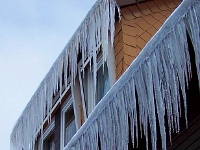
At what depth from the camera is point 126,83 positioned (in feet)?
20.1

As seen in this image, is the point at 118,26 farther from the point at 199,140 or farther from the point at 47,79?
the point at 199,140

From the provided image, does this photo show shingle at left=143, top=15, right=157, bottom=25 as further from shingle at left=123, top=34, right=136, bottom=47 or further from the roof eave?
shingle at left=123, top=34, right=136, bottom=47

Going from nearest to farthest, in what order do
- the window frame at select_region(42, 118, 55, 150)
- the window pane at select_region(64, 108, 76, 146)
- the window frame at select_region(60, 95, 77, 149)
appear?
the window pane at select_region(64, 108, 76, 146)
the window frame at select_region(60, 95, 77, 149)
the window frame at select_region(42, 118, 55, 150)

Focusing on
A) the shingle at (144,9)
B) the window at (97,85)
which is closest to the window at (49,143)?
the window at (97,85)

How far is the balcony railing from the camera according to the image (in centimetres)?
543

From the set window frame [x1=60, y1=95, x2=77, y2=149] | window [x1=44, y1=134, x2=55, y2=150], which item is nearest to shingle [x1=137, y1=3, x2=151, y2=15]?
window frame [x1=60, y1=95, x2=77, y2=149]

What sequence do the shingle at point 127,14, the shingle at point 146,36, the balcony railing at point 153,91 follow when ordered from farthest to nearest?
the shingle at point 127,14, the shingle at point 146,36, the balcony railing at point 153,91

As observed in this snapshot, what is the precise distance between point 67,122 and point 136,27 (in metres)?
2.57

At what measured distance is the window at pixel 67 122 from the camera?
391 inches

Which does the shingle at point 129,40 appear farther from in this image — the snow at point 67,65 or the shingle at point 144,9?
the shingle at point 144,9

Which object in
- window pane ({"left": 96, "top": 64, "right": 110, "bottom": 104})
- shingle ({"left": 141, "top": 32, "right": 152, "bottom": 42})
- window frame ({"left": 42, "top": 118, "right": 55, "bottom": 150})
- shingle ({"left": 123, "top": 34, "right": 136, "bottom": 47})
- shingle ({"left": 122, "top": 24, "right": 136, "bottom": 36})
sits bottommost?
window pane ({"left": 96, "top": 64, "right": 110, "bottom": 104})

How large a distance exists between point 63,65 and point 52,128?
5.25ft

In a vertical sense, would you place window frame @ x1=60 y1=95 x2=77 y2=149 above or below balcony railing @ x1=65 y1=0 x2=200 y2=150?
above

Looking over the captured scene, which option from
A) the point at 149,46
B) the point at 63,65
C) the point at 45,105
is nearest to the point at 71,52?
the point at 63,65
